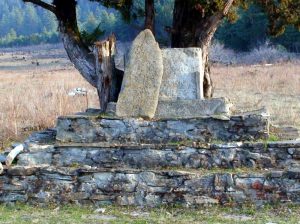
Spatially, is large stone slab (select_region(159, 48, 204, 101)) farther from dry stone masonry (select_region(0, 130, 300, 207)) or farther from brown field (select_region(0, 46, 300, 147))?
brown field (select_region(0, 46, 300, 147))

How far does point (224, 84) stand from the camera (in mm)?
25984

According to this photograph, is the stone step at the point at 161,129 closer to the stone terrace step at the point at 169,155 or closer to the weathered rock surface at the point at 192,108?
the weathered rock surface at the point at 192,108

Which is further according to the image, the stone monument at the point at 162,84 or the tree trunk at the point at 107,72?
→ the tree trunk at the point at 107,72

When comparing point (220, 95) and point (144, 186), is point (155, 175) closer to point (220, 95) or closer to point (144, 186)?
point (144, 186)

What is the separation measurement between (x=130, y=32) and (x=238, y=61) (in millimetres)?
14367

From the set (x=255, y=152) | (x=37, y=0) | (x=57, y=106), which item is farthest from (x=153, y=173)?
(x=57, y=106)

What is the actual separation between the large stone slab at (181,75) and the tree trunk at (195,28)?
4.25ft

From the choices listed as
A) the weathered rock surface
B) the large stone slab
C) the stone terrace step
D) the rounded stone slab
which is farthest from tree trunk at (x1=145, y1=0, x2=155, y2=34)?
the stone terrace step

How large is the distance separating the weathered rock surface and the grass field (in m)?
2.04

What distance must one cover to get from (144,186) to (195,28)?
4.41m

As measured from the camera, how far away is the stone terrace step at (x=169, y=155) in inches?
349

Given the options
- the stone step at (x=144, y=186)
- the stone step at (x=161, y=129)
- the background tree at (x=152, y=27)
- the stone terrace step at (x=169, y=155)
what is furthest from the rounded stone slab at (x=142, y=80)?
the background tree at (x=152, y=27)

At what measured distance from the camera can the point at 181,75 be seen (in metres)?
10.2

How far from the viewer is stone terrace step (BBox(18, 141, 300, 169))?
29.1 ft
